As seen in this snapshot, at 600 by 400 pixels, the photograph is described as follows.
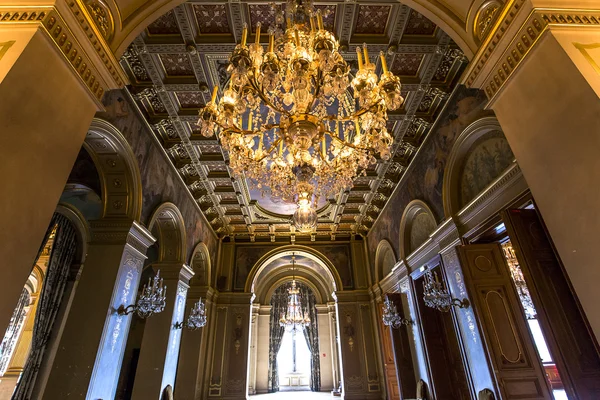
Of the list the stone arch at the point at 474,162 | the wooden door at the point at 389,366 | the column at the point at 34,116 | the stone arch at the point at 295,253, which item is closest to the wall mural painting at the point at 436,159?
the stone arch at the point at 474,162

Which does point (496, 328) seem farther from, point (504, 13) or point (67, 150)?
point (67, 150)

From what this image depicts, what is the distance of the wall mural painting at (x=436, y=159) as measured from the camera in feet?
17.5

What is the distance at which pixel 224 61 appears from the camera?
5266mm

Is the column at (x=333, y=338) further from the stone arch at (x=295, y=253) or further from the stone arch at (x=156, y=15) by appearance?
the stone arch at (x=156, y=15)

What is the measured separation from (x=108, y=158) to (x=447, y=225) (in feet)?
21.5

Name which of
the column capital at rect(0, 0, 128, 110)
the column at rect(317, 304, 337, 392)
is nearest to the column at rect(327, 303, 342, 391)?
the column at rect(317, 304, 337, 392)

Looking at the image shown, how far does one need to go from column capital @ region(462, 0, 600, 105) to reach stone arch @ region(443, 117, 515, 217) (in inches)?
77.6

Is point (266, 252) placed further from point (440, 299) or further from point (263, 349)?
point (440, 299)

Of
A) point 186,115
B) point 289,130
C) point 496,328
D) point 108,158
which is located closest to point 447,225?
point 496,328

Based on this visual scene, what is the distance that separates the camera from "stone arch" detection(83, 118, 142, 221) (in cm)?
539

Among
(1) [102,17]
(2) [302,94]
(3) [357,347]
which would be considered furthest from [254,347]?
(1) [102,17]

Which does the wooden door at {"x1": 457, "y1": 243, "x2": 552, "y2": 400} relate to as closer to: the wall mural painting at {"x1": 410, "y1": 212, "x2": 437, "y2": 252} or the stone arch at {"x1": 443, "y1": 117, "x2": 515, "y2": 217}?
the stone arch at {"x1": 443, "y1": 117, "x2": 515, "y2": 217}

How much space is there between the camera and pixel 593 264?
2.08m

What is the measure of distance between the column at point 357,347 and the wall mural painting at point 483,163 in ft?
23.7
